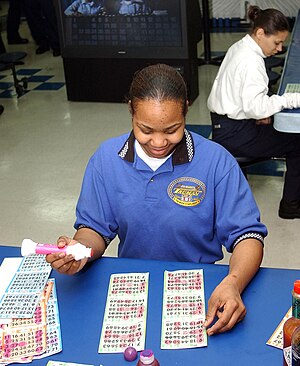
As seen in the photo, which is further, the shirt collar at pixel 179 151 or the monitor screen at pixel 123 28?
the monitor screen at pixel 123 28

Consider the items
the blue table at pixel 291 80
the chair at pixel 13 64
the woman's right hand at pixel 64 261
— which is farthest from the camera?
the chair at pixel 13 64

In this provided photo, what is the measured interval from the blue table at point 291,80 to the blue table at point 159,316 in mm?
1195

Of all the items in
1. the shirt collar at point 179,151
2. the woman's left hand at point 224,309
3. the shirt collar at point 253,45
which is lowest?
the woman's left hand at point 224,309

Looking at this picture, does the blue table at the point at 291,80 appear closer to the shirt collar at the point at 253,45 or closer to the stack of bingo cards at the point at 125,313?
the shirt collar at the point at 253,45

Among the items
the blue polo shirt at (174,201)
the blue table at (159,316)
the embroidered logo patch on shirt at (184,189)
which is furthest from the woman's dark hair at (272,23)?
the blue table at (159,316)

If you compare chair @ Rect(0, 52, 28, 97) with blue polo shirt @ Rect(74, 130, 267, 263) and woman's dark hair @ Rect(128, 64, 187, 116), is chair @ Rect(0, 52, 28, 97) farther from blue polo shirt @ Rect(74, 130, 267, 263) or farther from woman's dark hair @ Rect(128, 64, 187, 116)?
woman's dark hair @ Rect(128, 64, 187, 116)

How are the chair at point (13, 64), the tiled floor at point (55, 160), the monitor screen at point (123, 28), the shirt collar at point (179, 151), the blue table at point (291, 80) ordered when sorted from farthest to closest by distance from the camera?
the chair at point (13, 64)
the monitor screen at point (123, 28)
the tiled floor at point (55, 160)
the blue table at point (291, 80)
the shirt collar at point (179, 151)

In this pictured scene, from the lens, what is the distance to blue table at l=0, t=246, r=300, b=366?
1342 mm

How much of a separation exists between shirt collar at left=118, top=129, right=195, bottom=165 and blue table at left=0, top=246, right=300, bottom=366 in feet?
1.02

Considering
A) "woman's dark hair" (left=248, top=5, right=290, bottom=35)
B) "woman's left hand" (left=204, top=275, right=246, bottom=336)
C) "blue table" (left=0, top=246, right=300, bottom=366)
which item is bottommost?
"blue table" (left=0, top=246, right=300, bottom=366)

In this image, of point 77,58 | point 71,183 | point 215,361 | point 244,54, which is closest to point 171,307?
point 215,361

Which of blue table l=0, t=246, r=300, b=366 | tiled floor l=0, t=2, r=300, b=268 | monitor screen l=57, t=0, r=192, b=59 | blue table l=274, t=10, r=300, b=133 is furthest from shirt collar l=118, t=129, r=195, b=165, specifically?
monitor screen l=57, t=0, r=192, b=59

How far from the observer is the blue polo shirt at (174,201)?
1727 millimetres

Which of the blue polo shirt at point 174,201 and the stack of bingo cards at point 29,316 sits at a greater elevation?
the blue polo shirt at point 174,201
